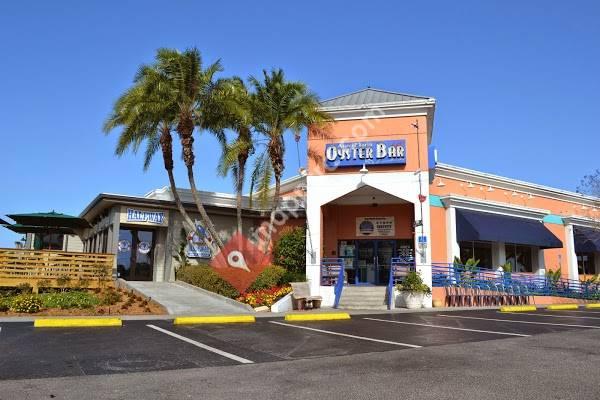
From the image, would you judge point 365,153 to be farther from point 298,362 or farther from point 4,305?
point 298,362

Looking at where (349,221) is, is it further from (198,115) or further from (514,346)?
(514,346)

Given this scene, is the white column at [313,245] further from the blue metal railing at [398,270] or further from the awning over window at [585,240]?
the awning over window at [585,240]

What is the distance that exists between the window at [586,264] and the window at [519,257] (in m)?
7.00

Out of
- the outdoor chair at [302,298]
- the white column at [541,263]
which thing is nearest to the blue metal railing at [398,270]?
the outdoor chair at [302,298]

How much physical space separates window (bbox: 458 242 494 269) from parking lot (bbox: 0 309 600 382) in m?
10.8

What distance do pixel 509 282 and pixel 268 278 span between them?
11.6m

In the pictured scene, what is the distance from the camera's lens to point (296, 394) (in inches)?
211

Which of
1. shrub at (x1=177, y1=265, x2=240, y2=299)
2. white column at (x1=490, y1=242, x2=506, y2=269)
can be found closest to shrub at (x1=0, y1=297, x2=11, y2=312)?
shrub at (x1=177, y1=265, x2=240, y2=299)

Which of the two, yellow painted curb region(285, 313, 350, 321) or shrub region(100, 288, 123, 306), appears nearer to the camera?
yellow painted curb region(285, 313, 350, 321)

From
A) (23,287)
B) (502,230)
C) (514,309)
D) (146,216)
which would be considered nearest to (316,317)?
(514,309)

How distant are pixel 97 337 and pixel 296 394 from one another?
584 cm

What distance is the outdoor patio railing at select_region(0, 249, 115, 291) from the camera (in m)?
17.9

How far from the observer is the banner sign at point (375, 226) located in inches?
940

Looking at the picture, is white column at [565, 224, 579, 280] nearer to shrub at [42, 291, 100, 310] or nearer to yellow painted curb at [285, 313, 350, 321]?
yellow painted curb at [285, 313, 350, 321]
